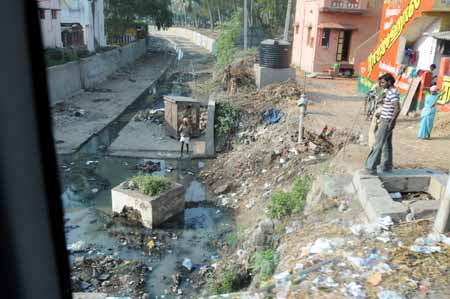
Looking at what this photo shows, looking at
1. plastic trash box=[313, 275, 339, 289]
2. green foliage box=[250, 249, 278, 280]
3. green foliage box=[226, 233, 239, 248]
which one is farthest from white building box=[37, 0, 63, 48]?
plastic trash box=[313, 275, 339, 289]

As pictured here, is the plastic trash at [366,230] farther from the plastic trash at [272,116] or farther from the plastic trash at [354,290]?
the plastic trash at [272,116]

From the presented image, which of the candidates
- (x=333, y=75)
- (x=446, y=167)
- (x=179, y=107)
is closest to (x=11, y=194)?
(x=446, y=167)

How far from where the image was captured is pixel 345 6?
19750 millimetres

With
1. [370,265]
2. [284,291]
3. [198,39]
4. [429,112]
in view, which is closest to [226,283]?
[284,291]

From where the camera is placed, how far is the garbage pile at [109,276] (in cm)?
627

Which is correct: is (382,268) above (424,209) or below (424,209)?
below

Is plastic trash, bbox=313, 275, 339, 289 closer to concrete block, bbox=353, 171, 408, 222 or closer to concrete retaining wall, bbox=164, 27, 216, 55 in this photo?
concrete block, bbox=353, 171, 408, 222

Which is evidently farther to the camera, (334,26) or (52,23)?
(52,23)

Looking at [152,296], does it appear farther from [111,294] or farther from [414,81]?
[414,81]

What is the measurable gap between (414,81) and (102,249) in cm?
967

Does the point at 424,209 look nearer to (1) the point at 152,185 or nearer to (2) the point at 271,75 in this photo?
(1) the point at 152,185

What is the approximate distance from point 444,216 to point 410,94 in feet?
26.5

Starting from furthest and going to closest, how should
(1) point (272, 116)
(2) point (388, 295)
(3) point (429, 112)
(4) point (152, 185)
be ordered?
1. (1) point (272, 116)
2. (3) point (429, 112)
3. (4) point (152, 185)
4. (2) point (388, 295)

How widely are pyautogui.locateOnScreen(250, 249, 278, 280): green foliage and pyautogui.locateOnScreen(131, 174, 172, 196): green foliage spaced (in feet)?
9.12
